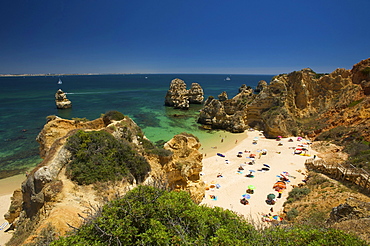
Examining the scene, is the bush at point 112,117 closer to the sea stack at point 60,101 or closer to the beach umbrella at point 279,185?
the beach umbrella at point 279,185

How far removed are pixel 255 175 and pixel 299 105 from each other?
22.8 meters

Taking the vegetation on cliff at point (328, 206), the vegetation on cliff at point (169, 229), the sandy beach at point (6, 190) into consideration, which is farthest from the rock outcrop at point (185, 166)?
the sandy beach at point (6, 190)

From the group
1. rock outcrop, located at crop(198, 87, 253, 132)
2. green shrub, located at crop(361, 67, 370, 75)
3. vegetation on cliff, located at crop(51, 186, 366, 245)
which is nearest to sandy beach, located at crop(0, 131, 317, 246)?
rock outcrop, located at crop(198, 87, 253, 132)

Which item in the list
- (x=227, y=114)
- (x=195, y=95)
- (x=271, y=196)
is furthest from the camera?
(x=195, y=95)

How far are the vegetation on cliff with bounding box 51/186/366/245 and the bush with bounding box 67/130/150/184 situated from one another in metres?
3.56

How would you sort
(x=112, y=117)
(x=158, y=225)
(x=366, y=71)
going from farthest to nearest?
(x=366, y=71), (x=112, y=117), (x=158, y=225)

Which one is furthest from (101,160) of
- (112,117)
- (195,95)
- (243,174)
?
(195,95)

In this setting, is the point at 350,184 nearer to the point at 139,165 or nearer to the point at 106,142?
the point at 139,165

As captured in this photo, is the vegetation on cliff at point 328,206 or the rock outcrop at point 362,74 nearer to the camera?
the vegetation on cliff at point 328,206

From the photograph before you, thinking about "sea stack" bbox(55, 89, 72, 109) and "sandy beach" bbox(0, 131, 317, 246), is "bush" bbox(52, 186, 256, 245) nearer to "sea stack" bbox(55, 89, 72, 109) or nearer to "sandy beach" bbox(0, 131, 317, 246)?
"sandy beach" bbox(0, 131, 317, 246)

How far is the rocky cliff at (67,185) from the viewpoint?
7035 millimetres

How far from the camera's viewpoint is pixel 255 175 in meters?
20.3

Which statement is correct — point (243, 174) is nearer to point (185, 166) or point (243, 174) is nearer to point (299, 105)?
point (185, 166)

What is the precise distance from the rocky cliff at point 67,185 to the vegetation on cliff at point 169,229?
80cm
